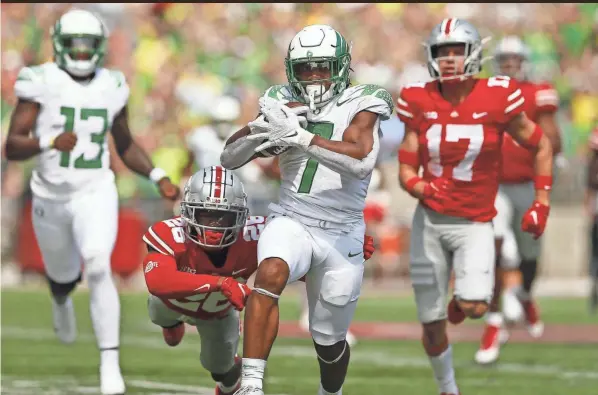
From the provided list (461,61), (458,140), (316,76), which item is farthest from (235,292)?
(461,61)

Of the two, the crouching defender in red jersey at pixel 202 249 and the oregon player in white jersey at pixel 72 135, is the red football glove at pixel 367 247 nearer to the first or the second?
the crouching defender in red jersey at pixel 202 249

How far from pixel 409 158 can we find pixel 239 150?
1.60 metres

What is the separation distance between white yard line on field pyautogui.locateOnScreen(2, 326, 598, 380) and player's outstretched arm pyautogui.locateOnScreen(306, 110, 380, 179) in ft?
10.8

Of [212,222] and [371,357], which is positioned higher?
[212,222]

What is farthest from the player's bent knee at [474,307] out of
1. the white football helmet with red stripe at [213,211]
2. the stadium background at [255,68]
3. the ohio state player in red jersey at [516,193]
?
the stadium background at [255,68]

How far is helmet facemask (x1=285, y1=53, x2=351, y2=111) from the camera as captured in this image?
576cm

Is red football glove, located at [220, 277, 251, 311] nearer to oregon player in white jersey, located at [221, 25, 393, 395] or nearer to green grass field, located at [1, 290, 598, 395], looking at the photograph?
oregon player in white jersey, located at [221, 25, 393, 395]

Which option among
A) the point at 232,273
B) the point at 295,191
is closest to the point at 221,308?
the point at 232,273

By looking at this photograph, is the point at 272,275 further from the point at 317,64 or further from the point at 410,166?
the point at 410,166

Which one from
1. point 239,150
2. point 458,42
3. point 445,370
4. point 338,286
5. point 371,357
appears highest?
point 458,42

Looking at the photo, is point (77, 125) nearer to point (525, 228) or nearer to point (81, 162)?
point (81, 162)

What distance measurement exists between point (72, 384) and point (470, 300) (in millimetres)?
2452

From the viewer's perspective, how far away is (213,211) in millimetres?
5824

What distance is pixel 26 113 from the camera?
748cm
